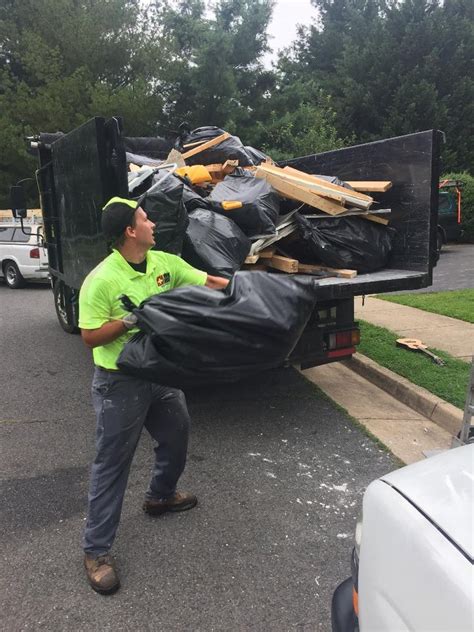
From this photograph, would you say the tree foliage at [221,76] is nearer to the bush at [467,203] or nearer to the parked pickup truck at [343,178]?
the bush at [467,203]

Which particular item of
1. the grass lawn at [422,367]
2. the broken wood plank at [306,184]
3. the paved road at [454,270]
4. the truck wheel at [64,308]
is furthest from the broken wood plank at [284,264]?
the paved road at [454,270]

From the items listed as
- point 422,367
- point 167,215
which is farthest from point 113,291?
point 422,367

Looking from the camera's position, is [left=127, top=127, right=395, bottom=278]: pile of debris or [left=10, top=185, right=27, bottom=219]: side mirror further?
[left=10, top=185, right=27, bottom=219]: side mirror

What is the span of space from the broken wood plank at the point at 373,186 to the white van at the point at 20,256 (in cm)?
914

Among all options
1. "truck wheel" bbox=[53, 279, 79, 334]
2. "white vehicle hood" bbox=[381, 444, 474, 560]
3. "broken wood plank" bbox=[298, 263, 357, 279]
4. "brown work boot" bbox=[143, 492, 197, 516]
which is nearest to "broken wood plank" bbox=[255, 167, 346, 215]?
"broken wood plank" bbox=[298, 263, 357, 279]

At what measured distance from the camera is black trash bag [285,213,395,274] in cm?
444

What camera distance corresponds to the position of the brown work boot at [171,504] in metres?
3.07

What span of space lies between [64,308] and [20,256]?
576 cm

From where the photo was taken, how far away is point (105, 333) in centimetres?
233

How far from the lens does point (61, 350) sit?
696cm

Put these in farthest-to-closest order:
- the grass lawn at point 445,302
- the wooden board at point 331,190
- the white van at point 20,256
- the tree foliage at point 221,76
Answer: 1. the tree foliage at point 221,76
2. the white van at point 20,256
3. the grass lawn at point 445,302
4. the wooden board at point 331,190

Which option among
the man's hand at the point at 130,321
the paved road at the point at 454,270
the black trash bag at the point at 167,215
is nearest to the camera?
the man's hand at the point at 130,321

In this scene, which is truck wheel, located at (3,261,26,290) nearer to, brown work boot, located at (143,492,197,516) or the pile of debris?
the pile of debris

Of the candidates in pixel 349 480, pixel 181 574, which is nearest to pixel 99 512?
pixel 181 574
